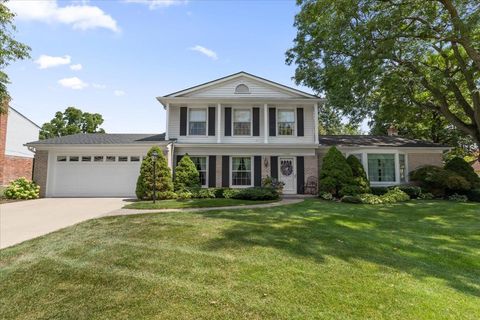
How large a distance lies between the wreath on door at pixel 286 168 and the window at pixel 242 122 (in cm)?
267

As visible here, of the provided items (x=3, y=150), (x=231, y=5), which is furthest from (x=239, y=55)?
(x=3, y=150)

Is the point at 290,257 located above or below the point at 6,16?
below

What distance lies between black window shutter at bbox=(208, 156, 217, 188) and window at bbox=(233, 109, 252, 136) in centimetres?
201

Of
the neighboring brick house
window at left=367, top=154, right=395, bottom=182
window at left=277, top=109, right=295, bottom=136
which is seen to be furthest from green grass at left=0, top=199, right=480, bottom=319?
the neighboring brick house

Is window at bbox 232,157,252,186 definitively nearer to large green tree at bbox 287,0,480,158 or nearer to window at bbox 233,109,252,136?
window at bbox 233,109,252,136

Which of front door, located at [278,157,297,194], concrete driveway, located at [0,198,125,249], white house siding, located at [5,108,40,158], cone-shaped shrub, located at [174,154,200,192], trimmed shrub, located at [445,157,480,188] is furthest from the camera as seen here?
white house siding, located at [5,108,40,158]

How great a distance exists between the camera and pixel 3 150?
19.8 m

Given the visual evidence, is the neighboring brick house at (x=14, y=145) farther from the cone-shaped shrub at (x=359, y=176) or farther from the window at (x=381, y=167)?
the window at (x=381, y=167)

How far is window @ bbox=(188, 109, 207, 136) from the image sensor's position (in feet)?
51.5

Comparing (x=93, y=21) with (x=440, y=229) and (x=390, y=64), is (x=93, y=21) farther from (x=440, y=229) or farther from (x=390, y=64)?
(x=390, y=64)

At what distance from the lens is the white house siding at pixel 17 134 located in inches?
870

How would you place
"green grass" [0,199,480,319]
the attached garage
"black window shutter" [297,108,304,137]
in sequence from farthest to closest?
"black window shutter" [297,108,304,137] → the attached garage → "green grass" [0,199,480,319]

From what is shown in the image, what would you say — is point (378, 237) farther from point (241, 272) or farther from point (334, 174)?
point (334, 174)

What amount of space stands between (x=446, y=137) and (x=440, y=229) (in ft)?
67.8
